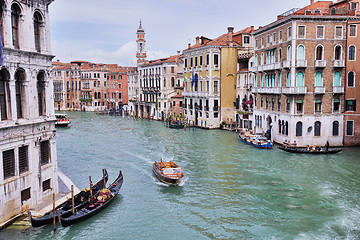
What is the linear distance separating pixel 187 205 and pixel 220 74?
1039 inches

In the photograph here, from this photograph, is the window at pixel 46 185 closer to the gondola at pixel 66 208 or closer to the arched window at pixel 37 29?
the gondola at pixel 66 208

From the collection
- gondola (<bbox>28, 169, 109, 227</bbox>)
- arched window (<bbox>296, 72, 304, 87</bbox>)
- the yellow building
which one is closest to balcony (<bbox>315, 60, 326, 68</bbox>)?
arched window (<bbox>296, 72, 304, 87</bbox>)

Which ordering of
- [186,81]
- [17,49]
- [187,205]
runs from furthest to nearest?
[186,81]
[187,205]
[17,49]

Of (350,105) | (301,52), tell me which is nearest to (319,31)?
(301,52)

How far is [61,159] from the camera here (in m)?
24.5

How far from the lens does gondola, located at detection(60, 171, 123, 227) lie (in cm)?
1295

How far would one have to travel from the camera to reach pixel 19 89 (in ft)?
42.3

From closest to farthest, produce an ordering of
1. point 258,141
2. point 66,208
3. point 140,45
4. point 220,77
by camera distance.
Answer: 1. point 66,208
2. point 258,141
3. point 220,77
4. point 140,45

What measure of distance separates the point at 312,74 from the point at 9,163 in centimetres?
2138

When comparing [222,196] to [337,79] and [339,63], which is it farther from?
[339,63]

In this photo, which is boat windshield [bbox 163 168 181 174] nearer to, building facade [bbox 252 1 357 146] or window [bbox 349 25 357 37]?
building facade [bbox 252 1 357 146]

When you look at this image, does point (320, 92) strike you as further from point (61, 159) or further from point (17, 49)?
point (17, 49)

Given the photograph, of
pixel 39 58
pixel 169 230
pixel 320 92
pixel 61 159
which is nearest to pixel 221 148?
pixel 320 92

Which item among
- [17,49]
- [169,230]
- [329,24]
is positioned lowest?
[169,230]
